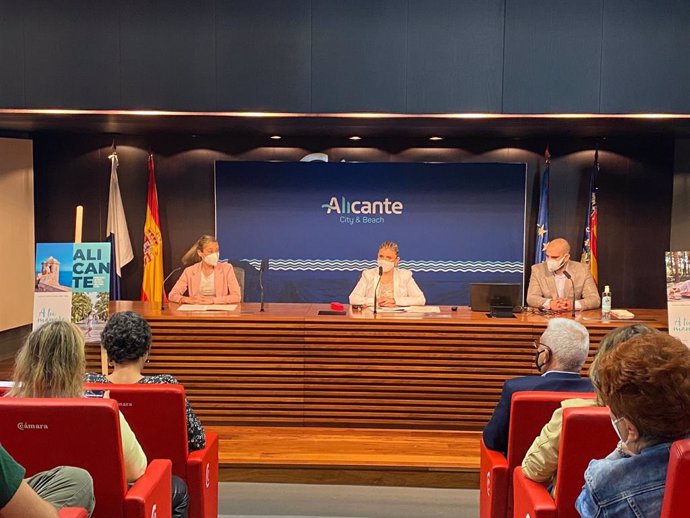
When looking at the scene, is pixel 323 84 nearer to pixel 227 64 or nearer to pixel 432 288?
pixel 227 64

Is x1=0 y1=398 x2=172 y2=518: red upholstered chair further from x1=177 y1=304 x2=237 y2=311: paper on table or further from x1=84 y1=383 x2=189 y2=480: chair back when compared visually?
x1=177 y1=304 x2=237 y2=311: paper on table

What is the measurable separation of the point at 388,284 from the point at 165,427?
2.66 metres

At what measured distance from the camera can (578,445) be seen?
185 centimetres

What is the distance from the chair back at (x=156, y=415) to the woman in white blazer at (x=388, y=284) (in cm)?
237

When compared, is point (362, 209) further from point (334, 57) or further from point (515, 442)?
point (515, 442)

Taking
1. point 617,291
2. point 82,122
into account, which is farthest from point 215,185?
point 617,291

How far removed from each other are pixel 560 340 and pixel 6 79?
180 inches

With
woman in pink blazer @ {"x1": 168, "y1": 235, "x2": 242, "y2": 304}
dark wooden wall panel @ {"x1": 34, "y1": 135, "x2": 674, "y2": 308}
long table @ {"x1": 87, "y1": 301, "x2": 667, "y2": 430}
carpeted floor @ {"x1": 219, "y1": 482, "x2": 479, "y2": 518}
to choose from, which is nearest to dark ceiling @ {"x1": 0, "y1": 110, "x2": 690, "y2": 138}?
dark wooden wall panel @ {"x1": 34, "y1": 135, "x2": 674, "y2": 308}

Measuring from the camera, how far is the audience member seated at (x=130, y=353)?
2475 millimetres

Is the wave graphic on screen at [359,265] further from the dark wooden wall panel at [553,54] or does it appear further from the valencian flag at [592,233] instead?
the dark wooden wall panel at [553,54]

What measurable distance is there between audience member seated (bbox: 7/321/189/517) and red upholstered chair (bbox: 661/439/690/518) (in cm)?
147

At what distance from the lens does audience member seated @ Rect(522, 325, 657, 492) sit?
1960mm

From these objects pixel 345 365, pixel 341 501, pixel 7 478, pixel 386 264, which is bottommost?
pixel 341 501

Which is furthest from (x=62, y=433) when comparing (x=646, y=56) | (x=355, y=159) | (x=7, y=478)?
(x=355, y=159)
